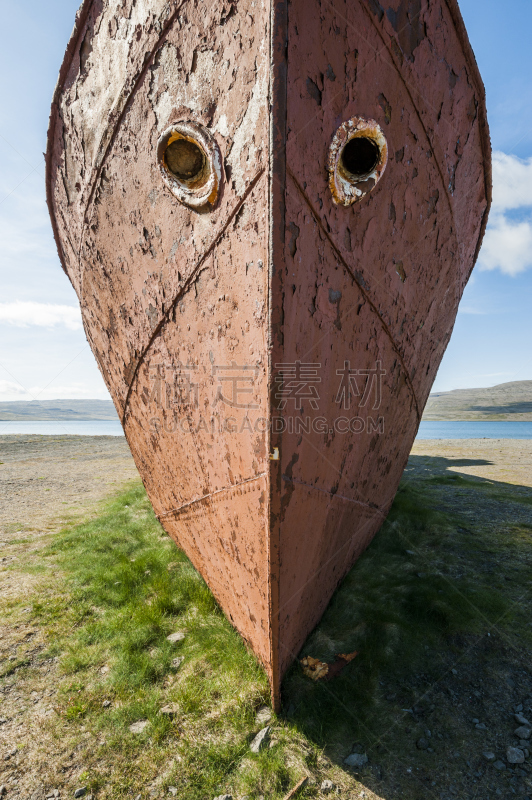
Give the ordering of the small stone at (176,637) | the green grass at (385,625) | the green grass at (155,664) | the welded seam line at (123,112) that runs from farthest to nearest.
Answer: the small stone at (176,637) → the green grass at (385,625) → the green grass at (155,664) → the welded seam line at (123,112)

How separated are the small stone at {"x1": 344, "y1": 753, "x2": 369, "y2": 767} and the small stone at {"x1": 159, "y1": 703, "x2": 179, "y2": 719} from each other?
2.54ft

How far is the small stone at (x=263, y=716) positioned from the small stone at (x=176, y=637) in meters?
0.69

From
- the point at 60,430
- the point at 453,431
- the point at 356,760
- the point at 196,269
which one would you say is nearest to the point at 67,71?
the point at 196,269

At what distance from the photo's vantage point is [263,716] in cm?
172

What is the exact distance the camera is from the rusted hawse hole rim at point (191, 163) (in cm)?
143

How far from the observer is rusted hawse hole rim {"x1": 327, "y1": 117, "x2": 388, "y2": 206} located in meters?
1.46

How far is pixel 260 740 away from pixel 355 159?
250 cm

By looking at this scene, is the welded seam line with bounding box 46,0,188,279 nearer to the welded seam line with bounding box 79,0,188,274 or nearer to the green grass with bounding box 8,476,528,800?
the welded seam line with bounding box 79,0,188,274

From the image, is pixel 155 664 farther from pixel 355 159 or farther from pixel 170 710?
pixel 355 159

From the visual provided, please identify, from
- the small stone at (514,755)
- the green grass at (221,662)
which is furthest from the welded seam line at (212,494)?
the small stone at (514,755)

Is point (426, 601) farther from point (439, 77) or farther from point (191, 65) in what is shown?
point (191, 65)

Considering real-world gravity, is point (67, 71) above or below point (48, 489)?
above

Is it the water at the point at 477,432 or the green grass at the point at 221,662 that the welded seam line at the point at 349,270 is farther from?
the water at the point at 477,432

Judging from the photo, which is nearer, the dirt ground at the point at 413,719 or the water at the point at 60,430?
the dirt ground at the point at 413,719
